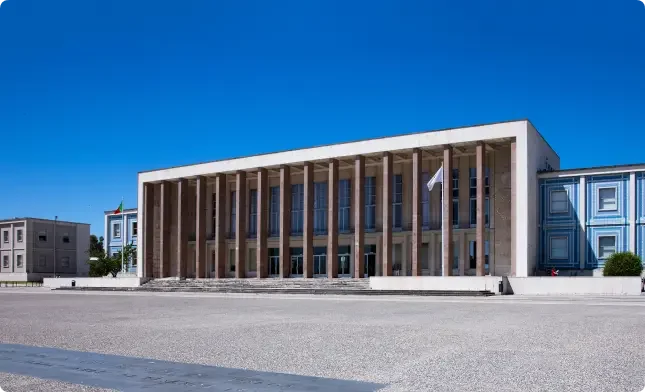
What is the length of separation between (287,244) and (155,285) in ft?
39.0

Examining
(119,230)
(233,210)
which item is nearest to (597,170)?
(233,210)

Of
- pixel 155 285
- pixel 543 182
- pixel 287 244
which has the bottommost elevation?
pixel 155 285

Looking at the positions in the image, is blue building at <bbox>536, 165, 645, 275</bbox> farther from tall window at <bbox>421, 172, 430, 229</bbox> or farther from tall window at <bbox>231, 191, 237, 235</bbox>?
tall window at <bbox>231, 191, 237, 235</bbox>

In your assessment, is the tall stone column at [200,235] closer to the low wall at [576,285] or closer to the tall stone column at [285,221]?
the tall stone column at [285,221]

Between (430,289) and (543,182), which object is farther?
(543,182)

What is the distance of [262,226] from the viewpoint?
54.7m

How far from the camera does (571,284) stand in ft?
117

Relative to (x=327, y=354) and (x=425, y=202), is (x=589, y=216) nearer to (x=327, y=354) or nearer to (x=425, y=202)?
(x=425, y=202)

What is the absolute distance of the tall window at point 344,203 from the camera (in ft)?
181

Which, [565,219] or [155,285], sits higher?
[565,219]

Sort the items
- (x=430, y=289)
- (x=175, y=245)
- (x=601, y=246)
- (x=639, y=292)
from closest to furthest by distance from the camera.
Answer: (x=639, y=292)
(x=430, y=289)
(x=601, y=246)
(x=175, y=245)

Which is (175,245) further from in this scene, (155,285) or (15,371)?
(15,371)

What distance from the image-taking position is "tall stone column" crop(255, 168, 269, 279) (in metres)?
54.1

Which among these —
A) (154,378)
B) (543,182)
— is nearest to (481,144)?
(543,182)
